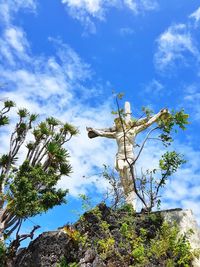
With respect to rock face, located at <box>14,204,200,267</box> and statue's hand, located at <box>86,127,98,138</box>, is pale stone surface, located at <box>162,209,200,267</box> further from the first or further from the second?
statue's hand, located at <box>86,127,98,138</box>

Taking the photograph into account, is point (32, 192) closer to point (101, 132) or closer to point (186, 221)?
point (101, 132)

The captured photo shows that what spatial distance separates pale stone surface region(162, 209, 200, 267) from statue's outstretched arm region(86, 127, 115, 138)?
2.62 m

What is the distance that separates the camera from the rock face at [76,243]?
317 inches

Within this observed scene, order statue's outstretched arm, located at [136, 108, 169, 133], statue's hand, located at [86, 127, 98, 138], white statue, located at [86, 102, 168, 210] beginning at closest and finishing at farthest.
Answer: white statue, located at [86, 102, 168, 210], statue's outstretched arm, located at [136, 108, 169, 133], statue's hand, located at [86, 127, 98, 138]

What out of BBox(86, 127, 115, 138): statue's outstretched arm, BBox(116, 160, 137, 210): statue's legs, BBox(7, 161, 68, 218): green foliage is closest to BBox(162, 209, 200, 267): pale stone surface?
BBox(116, 160, 137, 210): statue's legs

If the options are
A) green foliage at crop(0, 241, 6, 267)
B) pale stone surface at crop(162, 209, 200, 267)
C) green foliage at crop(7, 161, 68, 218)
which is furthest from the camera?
green foliage at crop(7, 161, 68, 218)

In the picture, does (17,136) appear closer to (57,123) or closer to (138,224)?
(57,123)

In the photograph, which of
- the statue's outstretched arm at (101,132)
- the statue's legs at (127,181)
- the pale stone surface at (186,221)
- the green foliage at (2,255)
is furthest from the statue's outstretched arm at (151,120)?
the green foliage at (2,255)

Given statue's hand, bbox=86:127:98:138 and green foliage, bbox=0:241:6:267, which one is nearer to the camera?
green foliage, bbox=0:241:6:267

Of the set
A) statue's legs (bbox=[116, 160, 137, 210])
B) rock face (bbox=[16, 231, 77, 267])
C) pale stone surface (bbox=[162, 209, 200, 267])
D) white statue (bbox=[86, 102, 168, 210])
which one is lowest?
rock face (bbox=[16, 231, 77, 267])

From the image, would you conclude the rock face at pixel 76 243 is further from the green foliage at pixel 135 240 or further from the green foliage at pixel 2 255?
the green foliage at pixel 2 255

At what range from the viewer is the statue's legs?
9.61 m

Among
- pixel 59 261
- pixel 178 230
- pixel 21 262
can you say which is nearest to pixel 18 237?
pixel 21 262

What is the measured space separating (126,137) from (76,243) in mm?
3106
